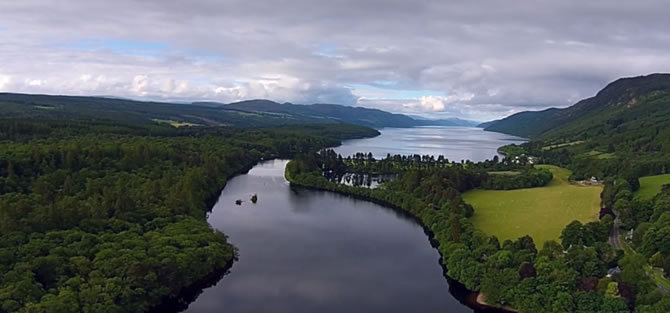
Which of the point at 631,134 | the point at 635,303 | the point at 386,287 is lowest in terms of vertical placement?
the point at 386,287

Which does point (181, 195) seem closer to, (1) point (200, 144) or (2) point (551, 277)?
(2) point (551, 277)

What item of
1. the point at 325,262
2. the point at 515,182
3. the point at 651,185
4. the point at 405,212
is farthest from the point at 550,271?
the point at 515,182

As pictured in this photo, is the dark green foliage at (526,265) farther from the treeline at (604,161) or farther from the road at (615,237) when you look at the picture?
the treeline at (604,161)

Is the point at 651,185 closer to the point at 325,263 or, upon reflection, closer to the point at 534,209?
the point at 534,209

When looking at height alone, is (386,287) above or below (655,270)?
below

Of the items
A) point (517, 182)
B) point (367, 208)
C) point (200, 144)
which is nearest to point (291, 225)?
point (367, 208)

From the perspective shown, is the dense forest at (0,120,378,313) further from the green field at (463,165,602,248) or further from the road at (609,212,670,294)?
the road at (609,212,670,294)
